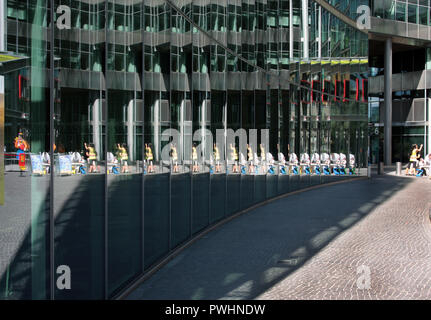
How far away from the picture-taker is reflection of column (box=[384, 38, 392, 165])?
1805 inches

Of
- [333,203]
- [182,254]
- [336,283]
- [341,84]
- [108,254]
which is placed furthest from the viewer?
[341,84]

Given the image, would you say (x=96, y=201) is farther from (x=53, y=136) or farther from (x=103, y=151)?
(x=53, y=136)

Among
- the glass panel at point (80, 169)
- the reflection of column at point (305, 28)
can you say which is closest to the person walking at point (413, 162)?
the reflection of column at point (305, 28)

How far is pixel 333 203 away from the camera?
1606cm

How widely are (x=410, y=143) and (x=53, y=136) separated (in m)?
47.1

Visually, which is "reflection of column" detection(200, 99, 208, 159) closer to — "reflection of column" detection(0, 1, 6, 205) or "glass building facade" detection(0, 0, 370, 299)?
"glass building facade" detection(0, 0, 370, 299)

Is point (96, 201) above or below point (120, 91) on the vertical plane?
below

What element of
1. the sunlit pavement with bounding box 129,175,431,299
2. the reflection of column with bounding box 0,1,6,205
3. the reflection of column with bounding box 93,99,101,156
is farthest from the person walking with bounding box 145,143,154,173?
the reflection of column with bounding box 0,1,6,205

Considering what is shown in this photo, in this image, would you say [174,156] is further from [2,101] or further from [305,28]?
[305,28]

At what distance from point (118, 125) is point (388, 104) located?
144 ft

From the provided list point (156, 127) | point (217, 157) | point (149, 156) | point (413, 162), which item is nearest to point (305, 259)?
point (149, 156)

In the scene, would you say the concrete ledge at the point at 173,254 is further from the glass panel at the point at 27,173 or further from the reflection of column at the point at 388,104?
the reflection of column at the point at 388,104

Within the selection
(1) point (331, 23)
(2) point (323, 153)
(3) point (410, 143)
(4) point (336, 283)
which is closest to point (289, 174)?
(2) point (323, 153)

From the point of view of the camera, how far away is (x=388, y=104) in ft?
152
